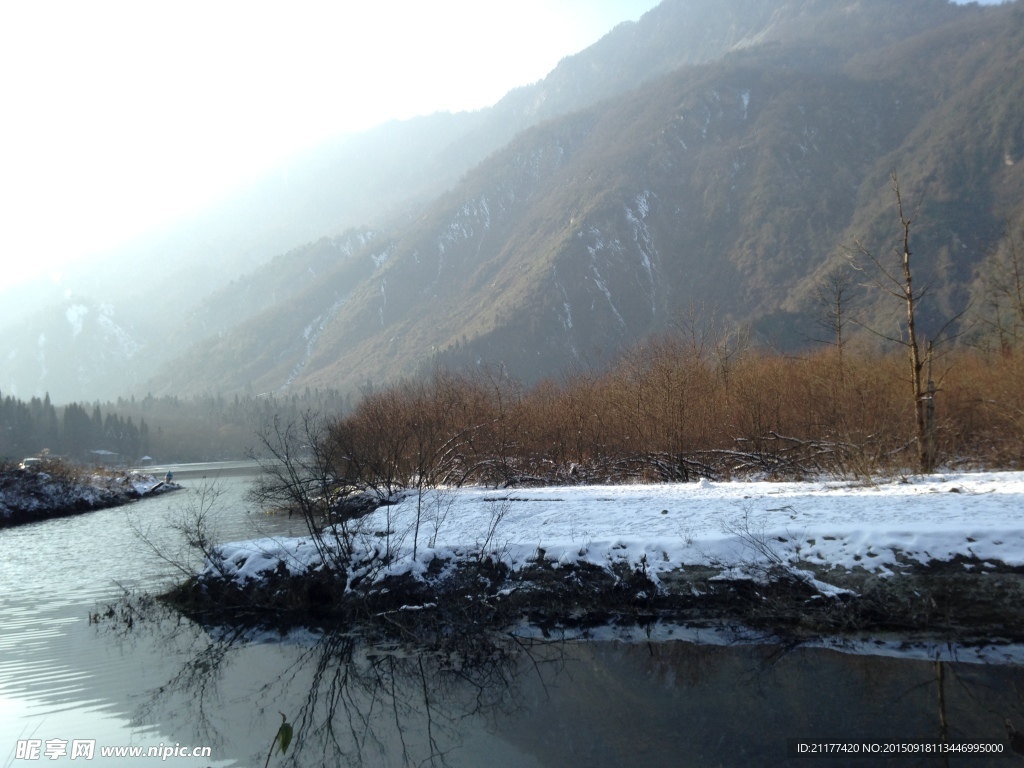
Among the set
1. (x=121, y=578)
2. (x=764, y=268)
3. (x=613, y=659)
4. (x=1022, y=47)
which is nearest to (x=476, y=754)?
(x=613, y=659)

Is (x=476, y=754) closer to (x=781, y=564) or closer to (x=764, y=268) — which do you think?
(x=781, y=564)

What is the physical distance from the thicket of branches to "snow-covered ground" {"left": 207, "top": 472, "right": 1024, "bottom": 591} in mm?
3322

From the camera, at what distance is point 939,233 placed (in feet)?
389

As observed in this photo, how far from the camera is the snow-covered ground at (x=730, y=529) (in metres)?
10.6

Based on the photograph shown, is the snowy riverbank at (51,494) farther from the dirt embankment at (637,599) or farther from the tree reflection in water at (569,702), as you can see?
the tree reflection in water at (569,702)

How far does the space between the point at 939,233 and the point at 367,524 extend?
442 feet

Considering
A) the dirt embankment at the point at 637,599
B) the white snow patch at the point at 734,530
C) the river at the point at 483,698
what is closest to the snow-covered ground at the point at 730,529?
the white snow patch at the point at 734,530

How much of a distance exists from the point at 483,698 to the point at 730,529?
5.97 m

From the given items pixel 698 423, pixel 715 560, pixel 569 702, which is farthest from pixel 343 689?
pixel 698 423

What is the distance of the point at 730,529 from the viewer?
40.8 feet

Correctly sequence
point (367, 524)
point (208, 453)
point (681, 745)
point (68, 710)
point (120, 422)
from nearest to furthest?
1. point (681, 745)
2. point (68, 710)
3. point (367, 524)
4. point (120, 422)
5. point (208, 453)

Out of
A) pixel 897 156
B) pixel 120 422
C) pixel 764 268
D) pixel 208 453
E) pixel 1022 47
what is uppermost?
pixel 1022 47

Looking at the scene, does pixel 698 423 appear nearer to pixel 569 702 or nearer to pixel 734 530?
pixel 734 530

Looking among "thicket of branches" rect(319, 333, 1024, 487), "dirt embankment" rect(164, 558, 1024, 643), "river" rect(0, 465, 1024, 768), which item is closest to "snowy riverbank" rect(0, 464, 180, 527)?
"thicket of branches" rect(319, 333, 1024, 487)
